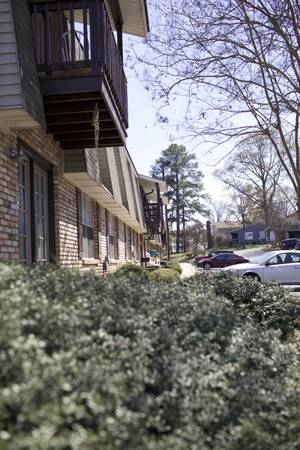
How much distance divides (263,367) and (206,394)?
0.81 meters

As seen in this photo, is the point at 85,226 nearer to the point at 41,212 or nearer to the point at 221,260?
the point at 41,212

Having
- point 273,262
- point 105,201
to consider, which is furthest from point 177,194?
point 105,201

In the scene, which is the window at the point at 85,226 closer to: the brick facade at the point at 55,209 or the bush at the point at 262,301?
the brick facade at the point at 55,209

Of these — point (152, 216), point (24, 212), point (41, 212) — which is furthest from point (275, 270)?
point (152, 216)

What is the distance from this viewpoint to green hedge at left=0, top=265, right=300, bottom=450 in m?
2.35

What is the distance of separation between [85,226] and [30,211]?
4756mm

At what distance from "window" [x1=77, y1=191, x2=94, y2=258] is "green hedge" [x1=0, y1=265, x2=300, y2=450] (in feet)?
26.4

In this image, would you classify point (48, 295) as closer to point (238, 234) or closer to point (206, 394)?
point (206, 394)

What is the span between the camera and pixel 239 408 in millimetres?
3068

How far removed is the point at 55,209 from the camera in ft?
32.8

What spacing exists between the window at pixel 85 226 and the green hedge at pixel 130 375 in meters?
8.05

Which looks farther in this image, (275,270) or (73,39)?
(275,270)

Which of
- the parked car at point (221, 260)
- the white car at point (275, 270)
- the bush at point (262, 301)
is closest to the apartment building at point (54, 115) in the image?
the bush at point (262, 301)

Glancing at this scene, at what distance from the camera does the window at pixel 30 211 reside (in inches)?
Result: 324
